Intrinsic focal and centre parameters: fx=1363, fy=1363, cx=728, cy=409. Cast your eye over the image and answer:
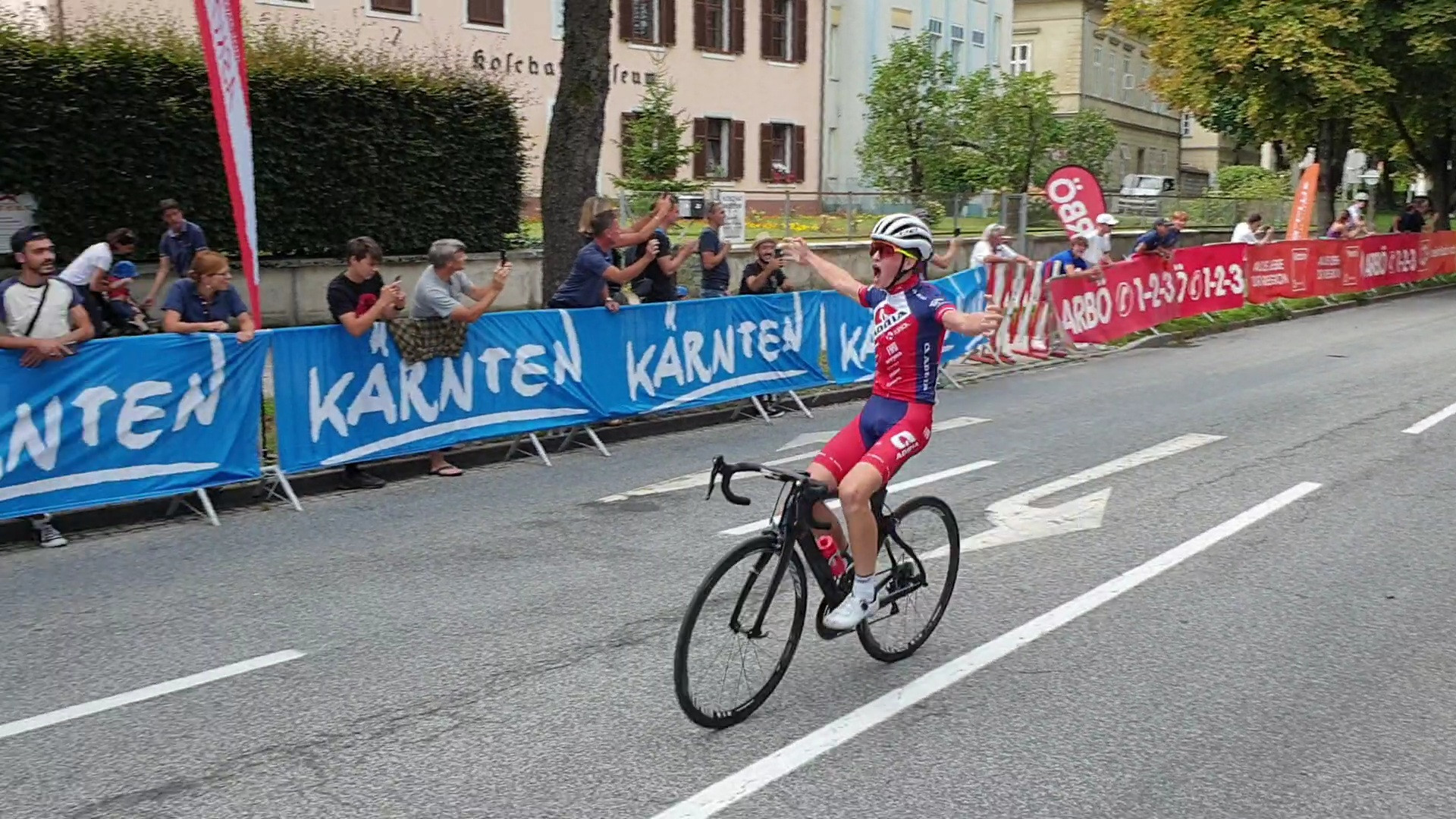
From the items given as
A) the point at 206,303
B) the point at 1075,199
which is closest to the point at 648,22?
the point at 1075,199

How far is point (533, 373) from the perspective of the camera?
1150cm

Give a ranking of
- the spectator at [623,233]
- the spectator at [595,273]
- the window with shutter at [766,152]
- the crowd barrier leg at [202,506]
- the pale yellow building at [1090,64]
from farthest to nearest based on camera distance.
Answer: the pale yellow building at [1090,64] < the window with shutter at [766,152] < the spectator at [623,233] < the spectator at [595,273] < the crowd barrier leg at [202,506]

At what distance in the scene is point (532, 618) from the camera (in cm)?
680

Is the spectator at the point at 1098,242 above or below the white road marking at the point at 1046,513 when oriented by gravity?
above

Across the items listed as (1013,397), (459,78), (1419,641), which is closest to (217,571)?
(1419,641)

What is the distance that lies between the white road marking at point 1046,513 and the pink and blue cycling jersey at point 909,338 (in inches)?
97.7

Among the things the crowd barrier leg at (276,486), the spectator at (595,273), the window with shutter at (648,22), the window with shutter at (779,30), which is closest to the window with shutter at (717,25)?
the window with shutter at (648,22)

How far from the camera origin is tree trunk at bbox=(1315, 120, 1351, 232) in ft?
113

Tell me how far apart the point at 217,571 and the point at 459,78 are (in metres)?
14.3

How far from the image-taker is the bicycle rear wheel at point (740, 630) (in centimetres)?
514

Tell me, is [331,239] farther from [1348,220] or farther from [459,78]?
[1348,220]

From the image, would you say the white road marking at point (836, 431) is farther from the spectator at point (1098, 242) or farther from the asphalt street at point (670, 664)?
the spectator at point (1098, 242)

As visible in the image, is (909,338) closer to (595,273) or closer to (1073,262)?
(595,273)

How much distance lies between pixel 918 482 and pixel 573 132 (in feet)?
19.8
